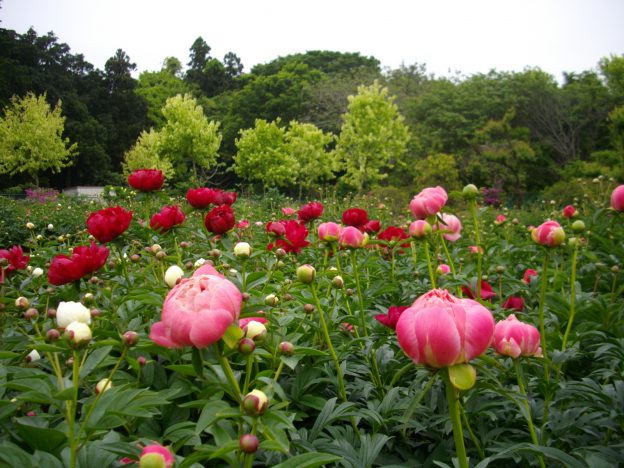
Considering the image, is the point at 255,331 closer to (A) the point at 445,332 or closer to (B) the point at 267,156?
(A) the point at 445,332

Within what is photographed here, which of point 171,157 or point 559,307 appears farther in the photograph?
point 171,157

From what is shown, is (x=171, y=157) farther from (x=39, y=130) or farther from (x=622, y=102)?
(x=622, y=102)

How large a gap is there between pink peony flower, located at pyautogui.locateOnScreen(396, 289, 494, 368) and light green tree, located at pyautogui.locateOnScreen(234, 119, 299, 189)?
51.2 ft

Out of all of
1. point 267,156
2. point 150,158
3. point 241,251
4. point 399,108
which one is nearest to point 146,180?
point 241,251

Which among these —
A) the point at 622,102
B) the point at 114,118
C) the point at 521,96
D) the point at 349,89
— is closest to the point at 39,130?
the point at 114,118

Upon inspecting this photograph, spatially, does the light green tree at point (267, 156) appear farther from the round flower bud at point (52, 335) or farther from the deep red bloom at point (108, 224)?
the round flower bud at point (52, 335)

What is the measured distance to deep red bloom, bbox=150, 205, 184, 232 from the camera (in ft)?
4.55

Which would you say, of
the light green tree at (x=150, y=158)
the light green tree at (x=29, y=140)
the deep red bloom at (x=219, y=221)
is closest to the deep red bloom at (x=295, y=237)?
the deep red bloom at (x=219, y=221)

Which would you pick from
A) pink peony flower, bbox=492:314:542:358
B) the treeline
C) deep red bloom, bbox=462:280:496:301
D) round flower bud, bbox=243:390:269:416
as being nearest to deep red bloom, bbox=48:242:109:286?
round flower bud, bbox=243:390:269:416

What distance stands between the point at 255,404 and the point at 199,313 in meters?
0.13

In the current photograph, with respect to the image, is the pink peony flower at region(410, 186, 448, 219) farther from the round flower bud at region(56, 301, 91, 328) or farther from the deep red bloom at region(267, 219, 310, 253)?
the round flower bud at region(56, 301, 91, 328)

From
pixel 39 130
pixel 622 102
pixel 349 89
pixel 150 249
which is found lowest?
pixel 150 249

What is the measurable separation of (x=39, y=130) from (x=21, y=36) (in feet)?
43.8

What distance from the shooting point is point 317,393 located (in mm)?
1068
